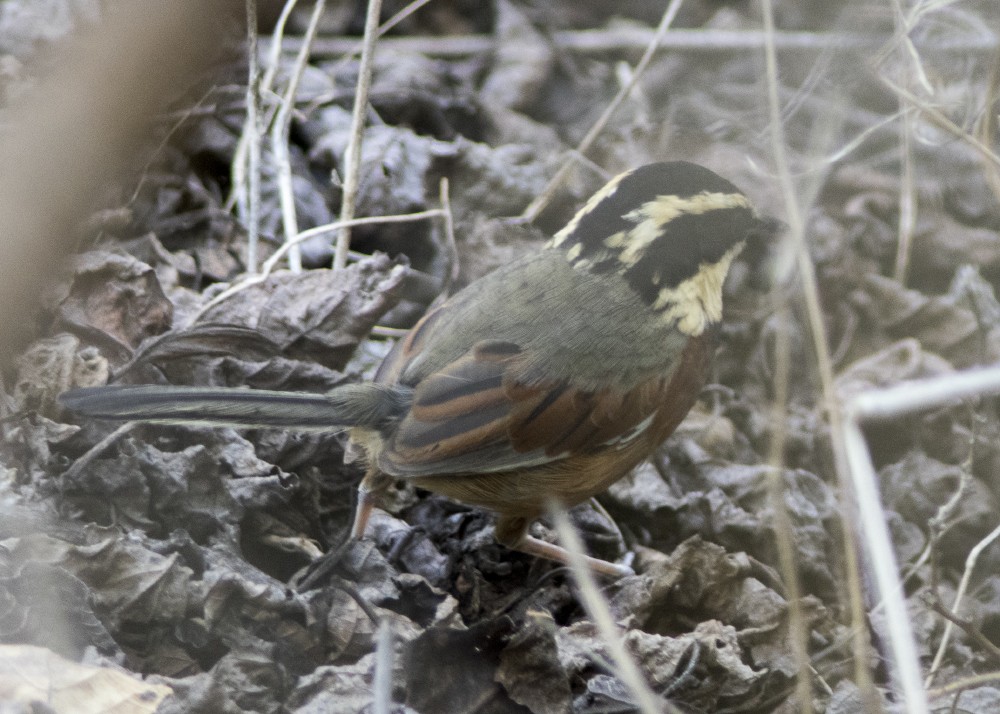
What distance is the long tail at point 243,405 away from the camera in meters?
3.37

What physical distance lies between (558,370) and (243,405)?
118 cm

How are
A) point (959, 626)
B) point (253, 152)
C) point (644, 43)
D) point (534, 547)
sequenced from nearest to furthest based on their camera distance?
point (959, 626) < point (534, 547) < point (253, 152) < point (644, 43)

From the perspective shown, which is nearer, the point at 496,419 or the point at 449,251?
the point at 496,419

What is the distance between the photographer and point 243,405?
3605 mm

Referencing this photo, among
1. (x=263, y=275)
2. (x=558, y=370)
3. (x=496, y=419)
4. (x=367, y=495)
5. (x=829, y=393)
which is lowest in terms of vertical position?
(x=367, y=495)

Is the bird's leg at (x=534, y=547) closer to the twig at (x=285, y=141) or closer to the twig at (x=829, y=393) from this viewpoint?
the twig at (x=829, y=393)

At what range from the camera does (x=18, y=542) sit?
3.38 meters

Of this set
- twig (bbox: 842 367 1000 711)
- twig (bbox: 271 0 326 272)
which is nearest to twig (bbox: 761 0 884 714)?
twig (bbox: 842 367 1000 711)

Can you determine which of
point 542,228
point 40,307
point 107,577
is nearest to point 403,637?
point 107,577

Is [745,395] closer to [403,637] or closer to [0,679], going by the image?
[403,637]

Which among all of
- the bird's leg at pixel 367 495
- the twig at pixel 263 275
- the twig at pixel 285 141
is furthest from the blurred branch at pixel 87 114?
the twig at pixel 285 141

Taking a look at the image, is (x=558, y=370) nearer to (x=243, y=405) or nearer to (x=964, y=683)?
(x=243, y=405)

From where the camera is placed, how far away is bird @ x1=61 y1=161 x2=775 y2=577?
3.95m

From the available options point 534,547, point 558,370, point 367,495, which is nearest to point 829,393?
point 558,370
